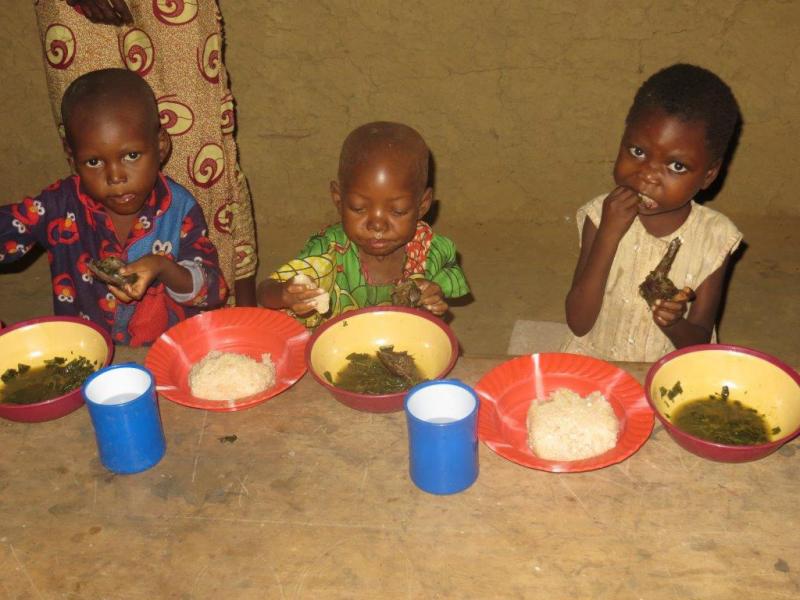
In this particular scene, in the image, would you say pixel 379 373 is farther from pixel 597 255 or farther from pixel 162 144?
pixel 162 144

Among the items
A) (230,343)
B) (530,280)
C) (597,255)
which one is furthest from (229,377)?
(530,280)

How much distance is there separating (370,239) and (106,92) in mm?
862

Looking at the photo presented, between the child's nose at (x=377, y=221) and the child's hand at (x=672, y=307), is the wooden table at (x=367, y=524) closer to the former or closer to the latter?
the child's hand at (x=672, y=307)

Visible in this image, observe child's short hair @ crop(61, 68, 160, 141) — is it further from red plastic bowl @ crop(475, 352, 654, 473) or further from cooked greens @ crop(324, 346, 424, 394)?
red plastic bowl @ crop(475, 352, 654, 473)

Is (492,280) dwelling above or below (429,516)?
below

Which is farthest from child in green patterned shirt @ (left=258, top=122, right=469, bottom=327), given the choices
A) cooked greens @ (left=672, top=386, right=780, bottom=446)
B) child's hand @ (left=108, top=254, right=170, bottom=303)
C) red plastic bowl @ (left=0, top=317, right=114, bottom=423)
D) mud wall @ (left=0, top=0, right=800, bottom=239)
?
mud wall @ (left=0, top=0, right=800, bottom=239)

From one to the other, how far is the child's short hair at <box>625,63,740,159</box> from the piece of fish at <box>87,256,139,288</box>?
1.49 meters

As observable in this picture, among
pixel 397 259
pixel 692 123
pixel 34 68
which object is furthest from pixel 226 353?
pixel 34 68

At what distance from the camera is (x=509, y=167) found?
4.46 meters

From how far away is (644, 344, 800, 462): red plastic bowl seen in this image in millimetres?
1709

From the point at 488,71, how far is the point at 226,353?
2745 millimetres

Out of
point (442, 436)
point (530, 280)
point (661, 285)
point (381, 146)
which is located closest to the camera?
point (442, 436)

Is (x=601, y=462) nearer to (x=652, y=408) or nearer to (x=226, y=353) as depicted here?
(x=652, y=408)

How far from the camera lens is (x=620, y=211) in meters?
2.15
